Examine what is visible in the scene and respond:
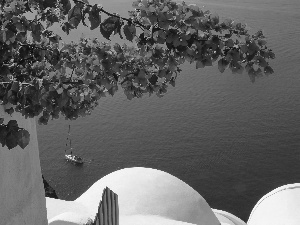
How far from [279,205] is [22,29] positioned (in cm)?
1450

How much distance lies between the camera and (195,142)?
5191 centimetres

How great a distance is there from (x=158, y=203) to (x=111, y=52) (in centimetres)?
991

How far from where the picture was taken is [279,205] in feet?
54.8

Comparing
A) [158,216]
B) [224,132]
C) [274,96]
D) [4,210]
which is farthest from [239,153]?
[4,210]

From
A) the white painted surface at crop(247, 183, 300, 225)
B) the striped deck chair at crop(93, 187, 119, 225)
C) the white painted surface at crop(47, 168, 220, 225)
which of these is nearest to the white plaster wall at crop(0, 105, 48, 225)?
the striped deck chair at crop(93, 187, 119, 225)

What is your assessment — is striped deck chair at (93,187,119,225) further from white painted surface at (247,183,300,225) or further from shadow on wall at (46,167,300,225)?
white painted surface at (247,183,300,225)

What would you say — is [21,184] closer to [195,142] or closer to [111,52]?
[111,52]

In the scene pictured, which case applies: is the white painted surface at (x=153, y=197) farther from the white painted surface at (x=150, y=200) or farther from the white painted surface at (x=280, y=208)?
the white painted surface at (x=280, y=208)

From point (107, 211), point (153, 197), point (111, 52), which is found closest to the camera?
point (111, 52)

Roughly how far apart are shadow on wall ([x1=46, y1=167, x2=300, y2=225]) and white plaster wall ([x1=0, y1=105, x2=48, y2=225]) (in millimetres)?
4032

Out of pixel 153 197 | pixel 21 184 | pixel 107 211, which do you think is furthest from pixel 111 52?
pixel 153 197

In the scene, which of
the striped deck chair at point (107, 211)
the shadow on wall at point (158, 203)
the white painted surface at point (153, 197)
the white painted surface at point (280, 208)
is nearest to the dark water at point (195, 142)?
the white painted surface at point (280, 208)

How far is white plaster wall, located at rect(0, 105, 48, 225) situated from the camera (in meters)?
5.89

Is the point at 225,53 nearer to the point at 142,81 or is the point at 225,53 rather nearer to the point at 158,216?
the point at 142,81
